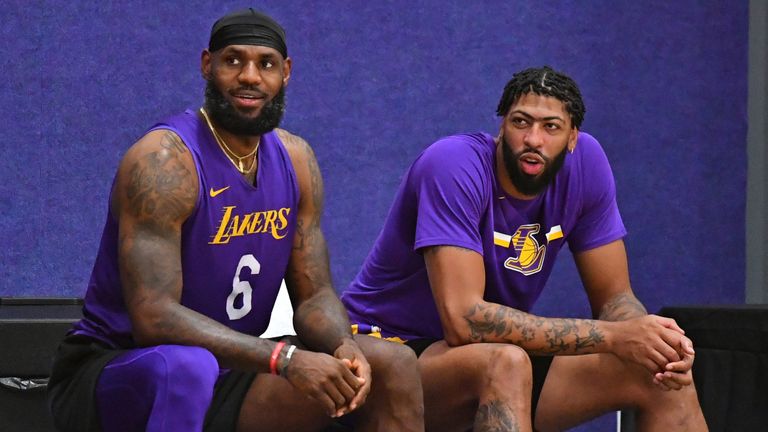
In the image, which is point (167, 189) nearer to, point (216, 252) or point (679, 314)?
point (216, 252)

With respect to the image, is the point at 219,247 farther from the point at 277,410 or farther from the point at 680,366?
the point at 680,366

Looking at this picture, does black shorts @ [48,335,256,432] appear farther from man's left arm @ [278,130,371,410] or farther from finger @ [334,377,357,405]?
finger @ [334,377,357,405]

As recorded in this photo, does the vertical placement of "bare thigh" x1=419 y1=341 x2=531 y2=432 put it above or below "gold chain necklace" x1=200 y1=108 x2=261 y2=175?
below

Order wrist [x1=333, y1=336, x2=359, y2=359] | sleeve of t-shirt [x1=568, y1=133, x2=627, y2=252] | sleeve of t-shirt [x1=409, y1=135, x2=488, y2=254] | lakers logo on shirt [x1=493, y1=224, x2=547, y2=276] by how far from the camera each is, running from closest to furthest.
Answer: wrist [x1=333, y1=336, x2=359, y2=359]
sleeve of t-shirt [x1=409, y1=135, x2=488, y2=254]
lakers logo on shirt [x1=493, y1=224, x2=547, y2=276]
sleeve of t-shirt [x1=568, y1=133, x2=627, y2=252]

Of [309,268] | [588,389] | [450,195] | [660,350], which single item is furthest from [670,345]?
[309,268]

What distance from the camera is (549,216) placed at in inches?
104

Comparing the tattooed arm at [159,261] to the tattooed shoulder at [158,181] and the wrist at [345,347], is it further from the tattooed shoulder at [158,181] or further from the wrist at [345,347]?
the wrist at [345,347]

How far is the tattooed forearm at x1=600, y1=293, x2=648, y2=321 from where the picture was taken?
8.47 feet

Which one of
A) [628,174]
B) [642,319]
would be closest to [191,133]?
[642,319]

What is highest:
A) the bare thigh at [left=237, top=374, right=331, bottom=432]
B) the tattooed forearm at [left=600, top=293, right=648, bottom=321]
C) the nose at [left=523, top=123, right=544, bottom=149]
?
the nose at [left=523, top=123, right=544, bottom=149]

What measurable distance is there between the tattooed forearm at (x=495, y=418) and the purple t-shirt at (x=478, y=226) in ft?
1.24

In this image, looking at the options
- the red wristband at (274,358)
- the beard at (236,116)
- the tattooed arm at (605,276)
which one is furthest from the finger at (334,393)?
the tattooed arm at (605,276)

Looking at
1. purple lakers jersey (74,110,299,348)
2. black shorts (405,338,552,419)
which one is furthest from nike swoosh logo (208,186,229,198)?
black shorts (405,338,552,419)

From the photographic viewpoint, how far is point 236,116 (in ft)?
7.77
